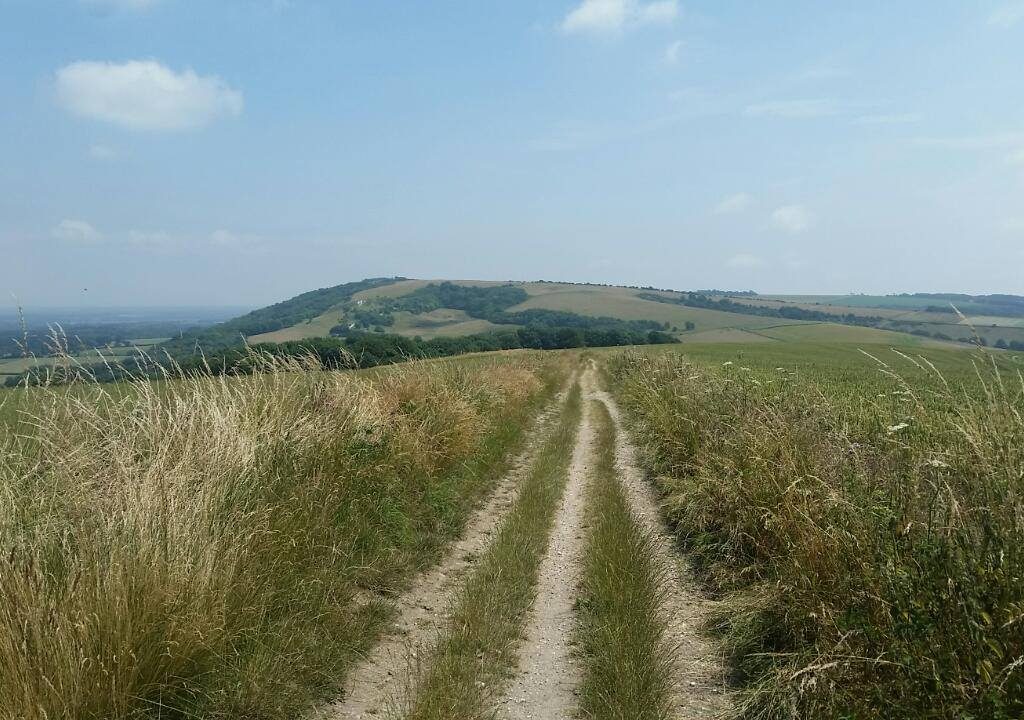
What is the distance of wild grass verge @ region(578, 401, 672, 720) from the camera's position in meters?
3.97

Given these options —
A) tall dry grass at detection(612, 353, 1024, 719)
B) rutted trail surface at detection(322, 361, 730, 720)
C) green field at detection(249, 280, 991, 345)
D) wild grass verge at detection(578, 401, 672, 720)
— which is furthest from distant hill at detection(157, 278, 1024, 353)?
tall dry grass at detection(612, 353, 1024, 719)

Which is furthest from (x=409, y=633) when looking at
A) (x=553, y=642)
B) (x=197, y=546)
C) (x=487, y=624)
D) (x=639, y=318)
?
(x=639, y=318)

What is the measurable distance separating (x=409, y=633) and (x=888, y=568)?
3.60 m

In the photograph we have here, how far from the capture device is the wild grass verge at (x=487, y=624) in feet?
12.9

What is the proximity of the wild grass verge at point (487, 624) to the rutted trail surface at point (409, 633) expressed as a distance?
0.48 ft

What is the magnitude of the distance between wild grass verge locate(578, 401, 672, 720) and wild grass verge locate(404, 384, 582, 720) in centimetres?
59

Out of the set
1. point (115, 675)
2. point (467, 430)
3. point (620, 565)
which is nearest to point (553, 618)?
point (620, 565)

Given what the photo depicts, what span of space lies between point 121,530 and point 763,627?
475cm

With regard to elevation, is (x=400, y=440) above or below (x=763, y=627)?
above

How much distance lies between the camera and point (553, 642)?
4.93 meters

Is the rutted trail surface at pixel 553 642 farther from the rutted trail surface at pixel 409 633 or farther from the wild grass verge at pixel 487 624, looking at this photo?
the rutted trail surface at pixel 409 633

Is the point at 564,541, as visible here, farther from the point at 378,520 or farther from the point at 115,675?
the point at 115,675

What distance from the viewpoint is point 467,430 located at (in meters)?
11.2

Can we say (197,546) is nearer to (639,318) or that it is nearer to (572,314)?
(639,318)
